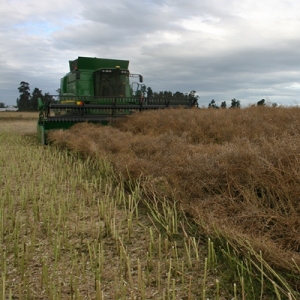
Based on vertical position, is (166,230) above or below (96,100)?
below

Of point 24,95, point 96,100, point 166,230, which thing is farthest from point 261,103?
point 24,95

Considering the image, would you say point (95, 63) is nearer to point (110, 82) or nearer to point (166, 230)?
point (110, 82)

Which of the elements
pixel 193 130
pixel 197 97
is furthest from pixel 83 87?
pixel 193 130

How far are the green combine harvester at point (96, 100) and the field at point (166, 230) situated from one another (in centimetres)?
491

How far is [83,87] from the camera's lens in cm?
1305

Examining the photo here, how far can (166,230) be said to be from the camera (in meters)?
3.28

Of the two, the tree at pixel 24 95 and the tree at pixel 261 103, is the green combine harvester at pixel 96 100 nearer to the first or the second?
the tree at pixel 261 103

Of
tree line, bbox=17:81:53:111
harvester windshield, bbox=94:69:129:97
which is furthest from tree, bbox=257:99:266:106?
tree line, bbox=17:81:53:111

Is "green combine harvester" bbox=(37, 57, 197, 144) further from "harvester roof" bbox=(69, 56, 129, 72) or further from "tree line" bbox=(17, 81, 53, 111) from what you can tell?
"tree line" bbox=(17, 81, 53, 111)

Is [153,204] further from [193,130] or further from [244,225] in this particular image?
[193,130]

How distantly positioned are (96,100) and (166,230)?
9.17 metres

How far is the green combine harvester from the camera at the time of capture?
10.4m

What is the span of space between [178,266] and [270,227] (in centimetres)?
89

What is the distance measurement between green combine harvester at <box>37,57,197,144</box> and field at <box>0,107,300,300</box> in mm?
4914
